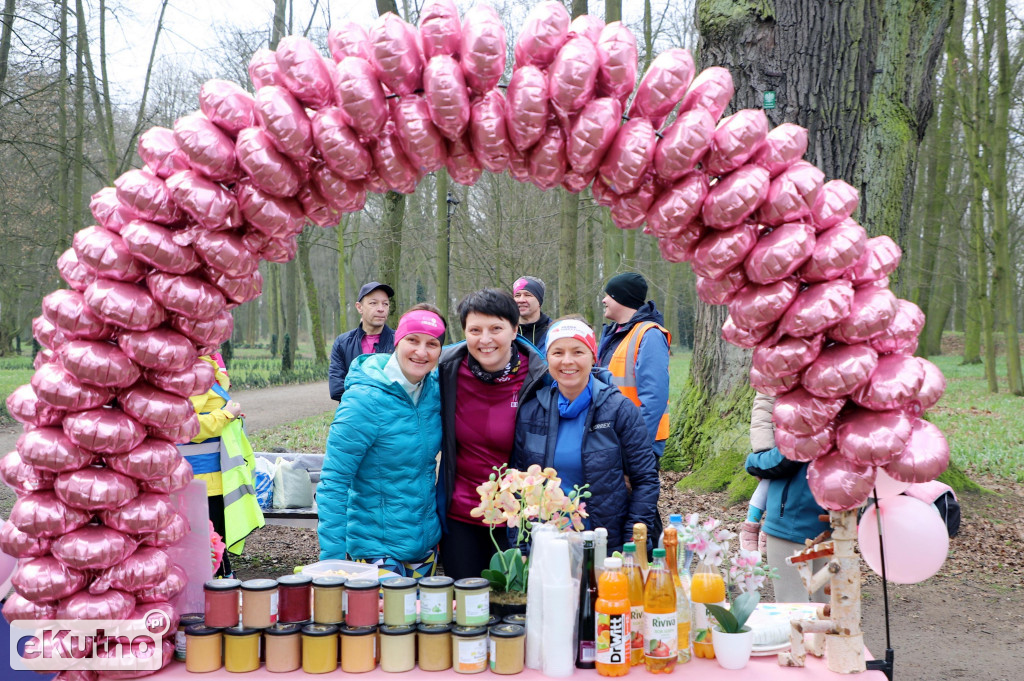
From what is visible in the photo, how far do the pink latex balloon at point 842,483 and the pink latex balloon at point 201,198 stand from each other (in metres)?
1.87

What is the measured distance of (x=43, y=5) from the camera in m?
10.2

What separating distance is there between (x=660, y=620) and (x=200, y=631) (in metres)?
1.32

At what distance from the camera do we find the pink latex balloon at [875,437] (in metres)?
2.04

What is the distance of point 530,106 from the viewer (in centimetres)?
212

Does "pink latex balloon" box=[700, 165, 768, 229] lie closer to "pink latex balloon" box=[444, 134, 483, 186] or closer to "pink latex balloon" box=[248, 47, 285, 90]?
"pink latex balloon" box=[444, 134, 483, 186]

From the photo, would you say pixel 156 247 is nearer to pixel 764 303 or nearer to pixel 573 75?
pixel 573 75

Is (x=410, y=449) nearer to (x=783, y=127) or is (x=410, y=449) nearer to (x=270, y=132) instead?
(x=270, y=132)

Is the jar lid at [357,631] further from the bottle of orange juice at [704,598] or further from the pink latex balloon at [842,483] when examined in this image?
the pink latex balloon at [842,483]

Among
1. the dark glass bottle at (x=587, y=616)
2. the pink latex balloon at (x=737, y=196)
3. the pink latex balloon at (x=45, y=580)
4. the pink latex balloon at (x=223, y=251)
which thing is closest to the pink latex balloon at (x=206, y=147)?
the pink latex balloon at (x=223, y=251)

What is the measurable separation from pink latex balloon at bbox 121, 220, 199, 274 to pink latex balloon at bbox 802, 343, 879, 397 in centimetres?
181

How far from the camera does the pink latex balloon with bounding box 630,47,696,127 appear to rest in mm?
2158

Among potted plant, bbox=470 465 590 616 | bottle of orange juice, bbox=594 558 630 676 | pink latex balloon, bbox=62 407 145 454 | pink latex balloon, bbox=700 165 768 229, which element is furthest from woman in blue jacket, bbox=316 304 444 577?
pink latex balloon, bbox=700 165 768 229

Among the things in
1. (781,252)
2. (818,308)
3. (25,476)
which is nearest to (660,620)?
(818,308)

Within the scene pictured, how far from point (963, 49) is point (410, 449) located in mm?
13543
